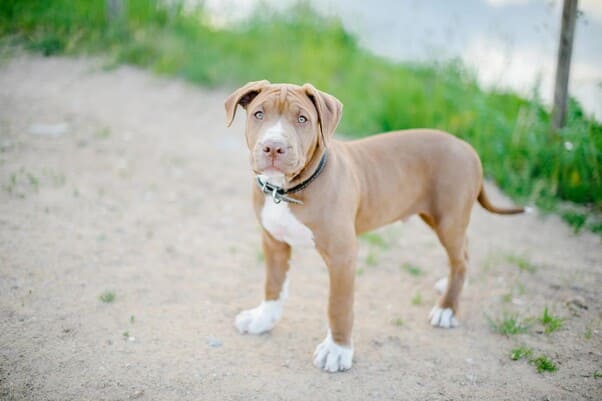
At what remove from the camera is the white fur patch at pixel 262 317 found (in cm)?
421

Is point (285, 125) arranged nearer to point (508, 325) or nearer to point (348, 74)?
point (508, 325)

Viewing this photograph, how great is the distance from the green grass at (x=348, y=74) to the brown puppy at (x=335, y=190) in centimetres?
228

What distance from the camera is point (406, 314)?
15.3 feet

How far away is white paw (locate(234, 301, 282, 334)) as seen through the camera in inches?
166

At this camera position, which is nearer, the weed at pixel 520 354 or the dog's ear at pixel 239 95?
the dog's ear at pixel 239 95

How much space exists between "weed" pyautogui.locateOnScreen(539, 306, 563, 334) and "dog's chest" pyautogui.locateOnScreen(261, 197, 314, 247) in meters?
2.11


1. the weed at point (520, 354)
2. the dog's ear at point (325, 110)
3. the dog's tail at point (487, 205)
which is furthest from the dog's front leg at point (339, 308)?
the dog's tail at point (487, 205)

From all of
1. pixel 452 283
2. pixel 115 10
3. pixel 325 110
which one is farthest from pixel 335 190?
pixel 115 10

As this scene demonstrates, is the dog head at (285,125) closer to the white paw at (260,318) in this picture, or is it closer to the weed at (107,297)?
the white paw at (260,318)

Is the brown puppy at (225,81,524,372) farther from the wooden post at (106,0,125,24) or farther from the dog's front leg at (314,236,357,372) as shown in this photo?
the wooden post at (106,0,125,24)

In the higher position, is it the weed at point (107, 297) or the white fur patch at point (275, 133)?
the white fur patch at point (275, 133)

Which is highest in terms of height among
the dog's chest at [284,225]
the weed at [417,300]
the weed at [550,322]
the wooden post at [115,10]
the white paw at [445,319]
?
the wooden post at [115,10]

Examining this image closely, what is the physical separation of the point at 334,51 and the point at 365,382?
7.00 meters

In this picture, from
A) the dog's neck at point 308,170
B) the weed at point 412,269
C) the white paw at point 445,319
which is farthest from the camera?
the weed at point 412,269
